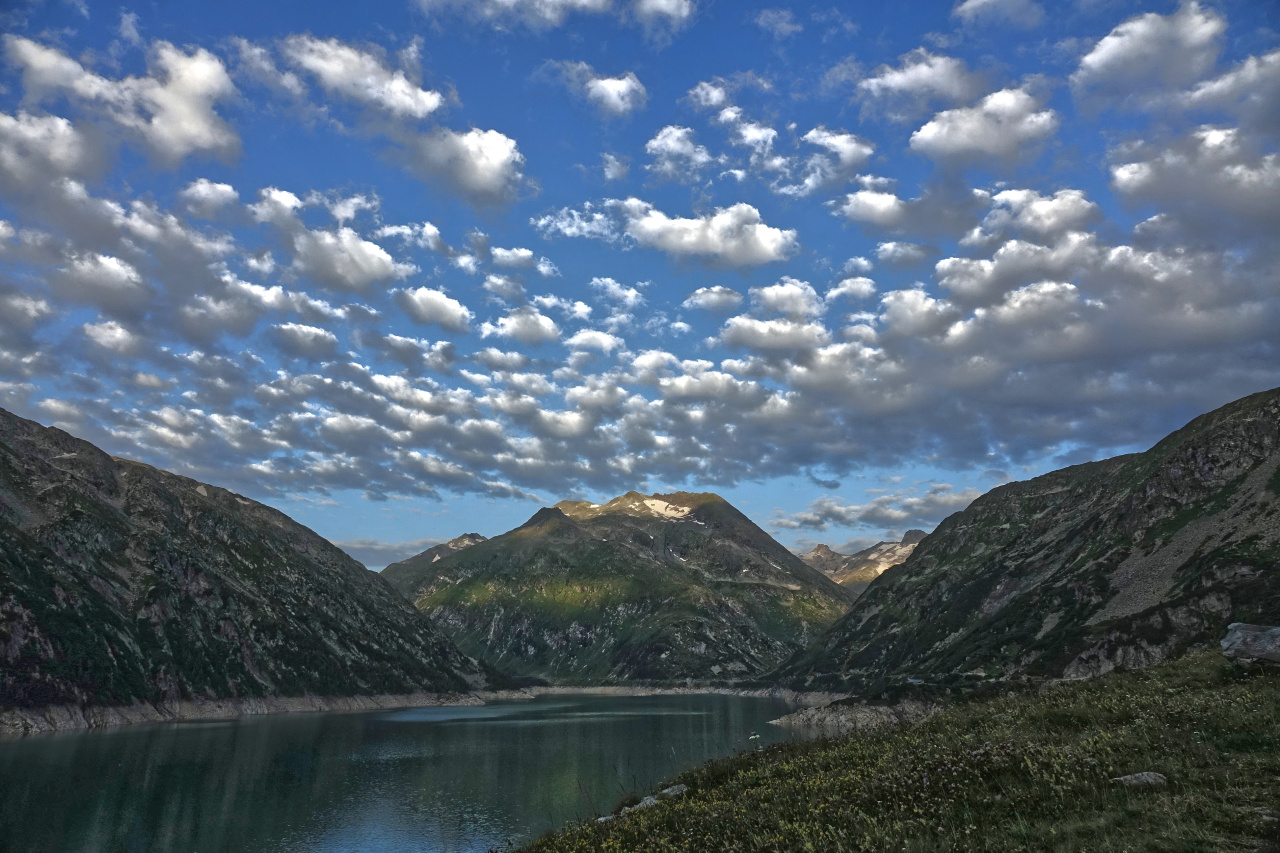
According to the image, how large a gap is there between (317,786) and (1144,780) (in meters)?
97.3

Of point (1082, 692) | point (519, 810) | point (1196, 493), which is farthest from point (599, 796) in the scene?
point (1196, 493)

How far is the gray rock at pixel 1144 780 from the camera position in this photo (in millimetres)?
14063

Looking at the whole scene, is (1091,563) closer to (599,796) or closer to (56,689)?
(599,796)

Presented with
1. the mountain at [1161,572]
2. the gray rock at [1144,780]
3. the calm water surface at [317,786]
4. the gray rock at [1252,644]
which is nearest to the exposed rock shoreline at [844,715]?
the calm water surface at [317,786]

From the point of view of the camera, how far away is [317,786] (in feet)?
286

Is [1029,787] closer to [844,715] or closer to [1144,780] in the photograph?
[1144,780]

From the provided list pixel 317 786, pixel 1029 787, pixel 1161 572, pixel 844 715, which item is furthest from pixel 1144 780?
pixel 1161 572

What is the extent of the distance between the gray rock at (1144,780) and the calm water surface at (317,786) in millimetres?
17953

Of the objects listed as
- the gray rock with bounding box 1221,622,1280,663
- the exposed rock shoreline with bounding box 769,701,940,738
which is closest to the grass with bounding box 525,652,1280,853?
the gray rock with bounding box 1221,622,1280,663

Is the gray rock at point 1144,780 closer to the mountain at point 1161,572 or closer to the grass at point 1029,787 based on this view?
the grass at point 1029,787

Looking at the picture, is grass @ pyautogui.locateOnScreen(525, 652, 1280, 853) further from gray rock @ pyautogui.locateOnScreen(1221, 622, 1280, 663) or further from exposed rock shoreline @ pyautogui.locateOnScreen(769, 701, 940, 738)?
exposed rock shoreline @ pyautogui.locateOnScreen(769, 701, 940, 738)

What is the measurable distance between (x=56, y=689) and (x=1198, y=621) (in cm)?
23722

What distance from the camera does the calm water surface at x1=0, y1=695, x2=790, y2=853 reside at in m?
60.2

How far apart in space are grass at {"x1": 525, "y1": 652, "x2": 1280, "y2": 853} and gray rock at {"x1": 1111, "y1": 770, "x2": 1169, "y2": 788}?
0.55 ft
